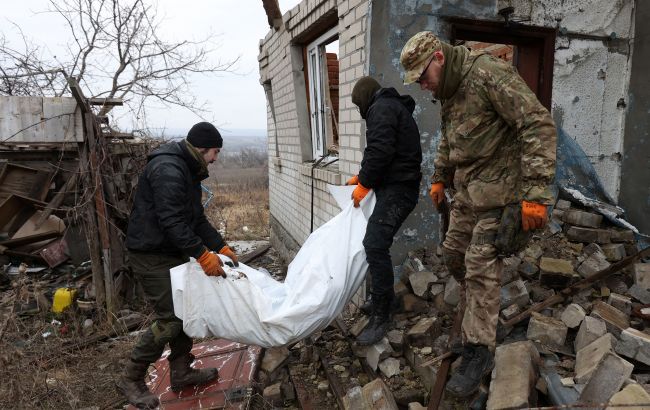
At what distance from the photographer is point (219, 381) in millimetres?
3250

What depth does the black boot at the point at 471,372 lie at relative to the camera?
7.42 ft

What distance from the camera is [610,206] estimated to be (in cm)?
399

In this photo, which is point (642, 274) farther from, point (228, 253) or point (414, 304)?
point (228, 253)

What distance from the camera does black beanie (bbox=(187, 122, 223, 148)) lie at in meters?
2.89

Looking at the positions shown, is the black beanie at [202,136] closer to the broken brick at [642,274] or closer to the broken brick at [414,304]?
the broken brick at [414,304]

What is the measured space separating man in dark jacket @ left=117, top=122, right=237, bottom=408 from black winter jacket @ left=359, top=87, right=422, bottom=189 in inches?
41.4

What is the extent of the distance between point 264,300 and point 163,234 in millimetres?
798

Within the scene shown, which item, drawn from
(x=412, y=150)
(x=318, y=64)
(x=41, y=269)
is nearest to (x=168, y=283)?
(x=412, y=150)

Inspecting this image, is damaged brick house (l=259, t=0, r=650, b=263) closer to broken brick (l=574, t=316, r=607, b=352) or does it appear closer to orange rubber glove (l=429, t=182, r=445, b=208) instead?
orange rubber glove (l=429, t=182, r=445, b=208)

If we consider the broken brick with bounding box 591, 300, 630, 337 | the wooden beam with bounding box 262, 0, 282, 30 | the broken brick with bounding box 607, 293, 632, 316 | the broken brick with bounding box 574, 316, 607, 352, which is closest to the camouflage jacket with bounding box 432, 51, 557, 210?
the broken brick with bounding box 574, 316, 607, 352

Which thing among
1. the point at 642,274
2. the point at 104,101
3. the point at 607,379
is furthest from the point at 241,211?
the point at 607,379

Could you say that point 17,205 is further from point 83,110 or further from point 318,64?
point 318,64

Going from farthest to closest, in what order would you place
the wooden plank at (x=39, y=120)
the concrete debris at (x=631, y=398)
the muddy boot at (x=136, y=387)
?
the wooden plank at (x=39, y=120) < the muddy boot at (x=136, y=387) < the concrete debris at (x=631, y=398)

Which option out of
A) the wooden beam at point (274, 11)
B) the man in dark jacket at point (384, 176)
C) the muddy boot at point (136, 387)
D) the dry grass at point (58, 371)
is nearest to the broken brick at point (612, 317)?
the man in dark jacket at point (384, 176)
